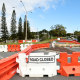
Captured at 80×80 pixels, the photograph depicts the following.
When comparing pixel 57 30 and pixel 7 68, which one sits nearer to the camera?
pixel 7 68

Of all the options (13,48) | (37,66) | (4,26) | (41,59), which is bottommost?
(13,48)

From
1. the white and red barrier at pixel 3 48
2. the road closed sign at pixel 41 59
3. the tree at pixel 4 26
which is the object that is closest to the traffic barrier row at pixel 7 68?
the road closed sign at pixel 41 59

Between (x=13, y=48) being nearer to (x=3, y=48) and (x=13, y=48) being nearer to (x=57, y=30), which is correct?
(x=3, y=48)

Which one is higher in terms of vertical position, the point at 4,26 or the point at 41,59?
the point at 4,26

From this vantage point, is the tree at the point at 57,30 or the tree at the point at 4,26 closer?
the tree at the point at 4,26

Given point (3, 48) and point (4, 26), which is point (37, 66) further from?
point (4, 26)

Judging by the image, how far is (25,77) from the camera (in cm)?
660

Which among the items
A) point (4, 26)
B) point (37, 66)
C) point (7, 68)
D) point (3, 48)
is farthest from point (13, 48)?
point (4, 26)

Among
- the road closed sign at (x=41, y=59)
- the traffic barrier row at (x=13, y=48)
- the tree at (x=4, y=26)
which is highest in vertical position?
the tree at (x=4, y=26)

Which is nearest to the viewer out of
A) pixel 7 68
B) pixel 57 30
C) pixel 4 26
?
pixel 7 68

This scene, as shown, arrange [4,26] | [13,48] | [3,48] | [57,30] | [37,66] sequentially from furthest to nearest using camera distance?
[57,30] < [4,26] < [13,48] < [3,48] < [37,66]

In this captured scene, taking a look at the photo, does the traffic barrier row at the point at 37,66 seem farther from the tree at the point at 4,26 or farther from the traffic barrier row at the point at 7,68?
the tree at the point at 4,26

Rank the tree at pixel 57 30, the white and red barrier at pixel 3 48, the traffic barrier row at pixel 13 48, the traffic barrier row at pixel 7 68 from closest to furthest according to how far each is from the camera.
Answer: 1. the traffic barrier row at pixel 7 68
2. the white and red barrier at pixel 3 48
3. the traffic barrier row at pixel 13 48
4. the tree at pixel 57 30

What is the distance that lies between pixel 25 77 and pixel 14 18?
71.6m
